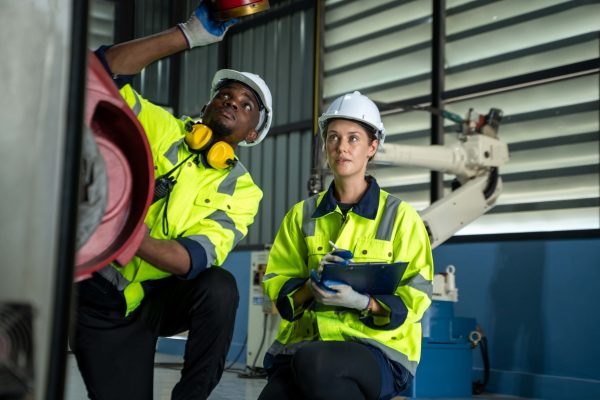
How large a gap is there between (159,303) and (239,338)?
6837 millimetres

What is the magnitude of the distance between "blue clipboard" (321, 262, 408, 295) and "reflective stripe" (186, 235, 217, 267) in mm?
335

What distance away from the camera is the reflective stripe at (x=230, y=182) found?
8.68ft

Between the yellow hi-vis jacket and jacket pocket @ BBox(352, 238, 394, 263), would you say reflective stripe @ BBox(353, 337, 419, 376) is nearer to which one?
jacket pocket @ BBox(352, 238, 394, 263)

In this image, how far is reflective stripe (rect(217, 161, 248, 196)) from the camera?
8.68 feet

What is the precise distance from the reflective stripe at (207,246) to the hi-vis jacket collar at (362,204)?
479 mm

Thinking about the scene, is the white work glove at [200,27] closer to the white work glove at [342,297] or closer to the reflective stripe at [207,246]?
the reflective stripe at [207,246]

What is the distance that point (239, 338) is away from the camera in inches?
368

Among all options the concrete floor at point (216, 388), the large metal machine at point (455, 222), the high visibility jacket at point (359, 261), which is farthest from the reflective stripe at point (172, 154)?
the large metal machine at point (455, 222)

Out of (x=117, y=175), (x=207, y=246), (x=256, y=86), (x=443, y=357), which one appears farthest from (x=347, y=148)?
(x=443, y=357)

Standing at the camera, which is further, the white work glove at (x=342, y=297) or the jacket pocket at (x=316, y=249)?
the jacket pocket at (x=316, y=249)

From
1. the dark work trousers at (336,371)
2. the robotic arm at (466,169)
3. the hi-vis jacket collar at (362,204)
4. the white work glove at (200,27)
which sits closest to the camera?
the white work glove at (200,27)

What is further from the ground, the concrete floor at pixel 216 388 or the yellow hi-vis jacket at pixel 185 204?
the yellow hi-vis jacket at pixel 185 204

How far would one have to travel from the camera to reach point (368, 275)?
96.3 inches

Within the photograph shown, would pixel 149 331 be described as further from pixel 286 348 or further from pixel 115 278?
pixel 286 348
